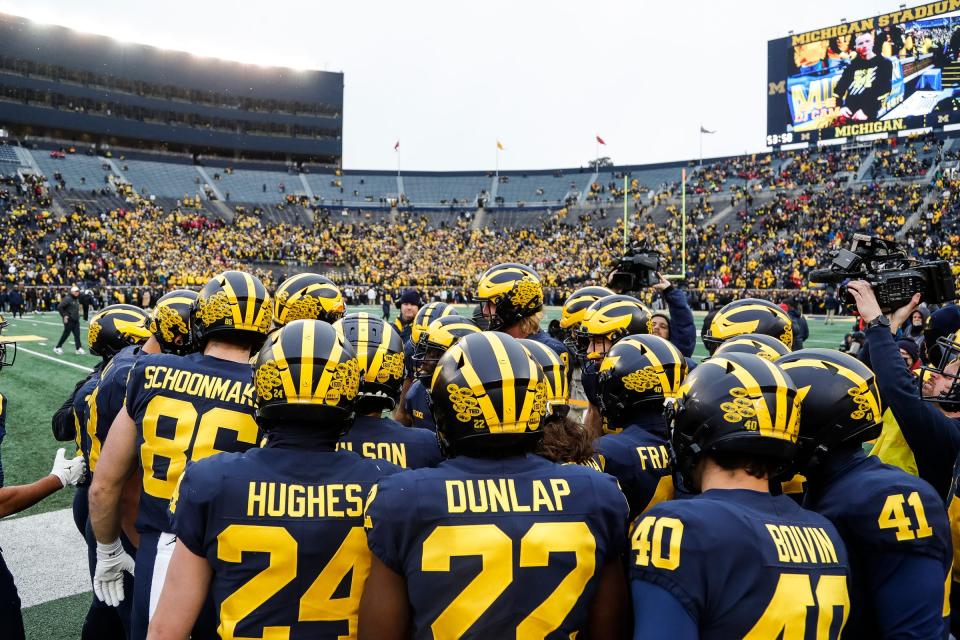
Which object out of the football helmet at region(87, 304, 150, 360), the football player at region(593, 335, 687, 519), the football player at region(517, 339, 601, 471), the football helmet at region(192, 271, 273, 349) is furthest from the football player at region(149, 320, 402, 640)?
the football helmet at region(87, 304, 150, 360)

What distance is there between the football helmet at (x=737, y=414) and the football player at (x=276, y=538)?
1.02 meters

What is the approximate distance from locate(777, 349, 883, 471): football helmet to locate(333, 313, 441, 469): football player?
1.40 meters

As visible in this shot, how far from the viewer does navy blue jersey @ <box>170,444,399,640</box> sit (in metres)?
2.10

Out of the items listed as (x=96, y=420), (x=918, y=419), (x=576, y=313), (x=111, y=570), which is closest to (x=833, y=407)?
(x=918, y=419)

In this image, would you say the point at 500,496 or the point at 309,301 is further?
the point at 309,301

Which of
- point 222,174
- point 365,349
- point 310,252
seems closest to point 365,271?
point 310,252

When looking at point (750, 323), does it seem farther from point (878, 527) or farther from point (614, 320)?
point (878, 527)

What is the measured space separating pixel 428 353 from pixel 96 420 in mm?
2323

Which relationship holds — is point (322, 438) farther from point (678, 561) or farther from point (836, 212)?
point (836, 212)

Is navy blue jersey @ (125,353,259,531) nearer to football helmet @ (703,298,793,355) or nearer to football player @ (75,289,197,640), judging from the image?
football player @ (75,289,197,640)

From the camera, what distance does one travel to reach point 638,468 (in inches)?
122

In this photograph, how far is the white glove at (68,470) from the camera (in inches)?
141

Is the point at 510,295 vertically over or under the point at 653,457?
over

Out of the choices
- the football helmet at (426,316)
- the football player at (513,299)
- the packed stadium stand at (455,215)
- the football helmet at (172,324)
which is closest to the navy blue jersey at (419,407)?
the football player at (513,299)
